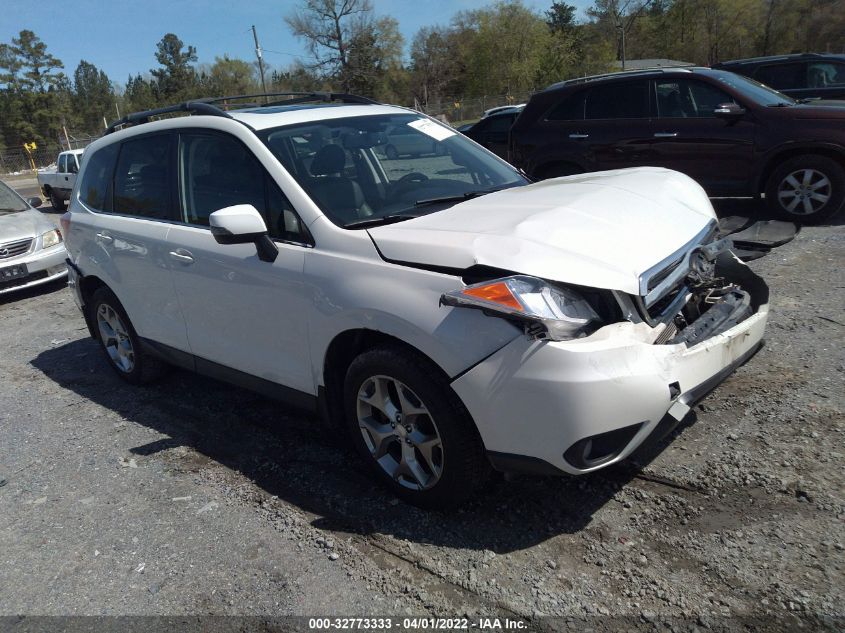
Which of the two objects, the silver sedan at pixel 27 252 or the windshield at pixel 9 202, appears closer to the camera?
the silver sedan at pixel 27 252

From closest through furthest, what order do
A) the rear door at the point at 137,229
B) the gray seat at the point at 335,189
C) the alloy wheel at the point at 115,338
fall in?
the gray seat at the point at 335,189 < the rear door at the point at 137,229 < the alloy wheel at the point at 115,338

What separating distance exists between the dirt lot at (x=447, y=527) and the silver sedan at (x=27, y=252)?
4816 millimetres

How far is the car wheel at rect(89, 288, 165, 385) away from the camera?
4844 mm

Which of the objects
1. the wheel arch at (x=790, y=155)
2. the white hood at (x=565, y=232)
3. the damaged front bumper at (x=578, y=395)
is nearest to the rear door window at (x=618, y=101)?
the wheel arch at (x=790, y=155)

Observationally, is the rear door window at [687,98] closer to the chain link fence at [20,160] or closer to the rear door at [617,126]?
the rear door at [617,126]

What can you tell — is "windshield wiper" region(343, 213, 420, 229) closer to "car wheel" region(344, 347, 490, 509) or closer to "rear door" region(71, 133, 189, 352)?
"car wheel" region(344, 347, 490, 509)

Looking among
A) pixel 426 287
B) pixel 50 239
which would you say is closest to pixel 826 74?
pixel 426 287

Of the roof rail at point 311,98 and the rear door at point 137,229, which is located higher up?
the roof rail at point 311,98

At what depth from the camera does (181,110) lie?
4328 millimetres

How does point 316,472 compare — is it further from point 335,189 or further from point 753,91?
point 753,91

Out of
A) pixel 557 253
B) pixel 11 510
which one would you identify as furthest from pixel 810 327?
pixel 11 510

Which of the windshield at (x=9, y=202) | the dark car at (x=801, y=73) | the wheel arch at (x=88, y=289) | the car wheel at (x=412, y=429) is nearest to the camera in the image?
the car wheel at (x=412, y=429)

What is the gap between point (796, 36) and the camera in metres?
50.5

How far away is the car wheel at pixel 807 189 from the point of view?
7.24m
